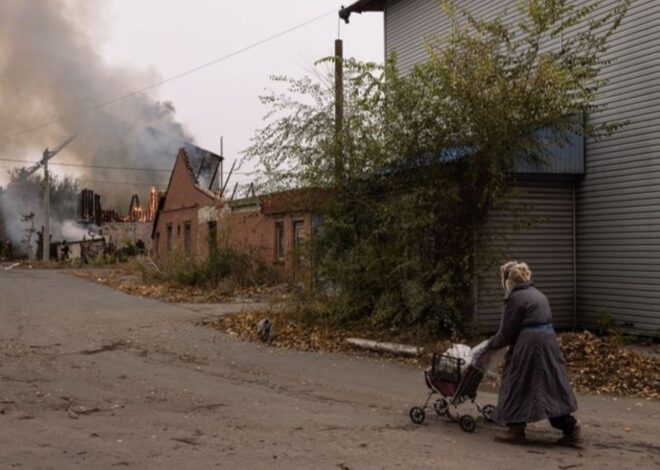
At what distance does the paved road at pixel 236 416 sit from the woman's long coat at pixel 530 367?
1.23ft

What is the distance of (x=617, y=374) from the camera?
33.9 ft

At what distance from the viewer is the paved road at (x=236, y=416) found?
6.19 metres

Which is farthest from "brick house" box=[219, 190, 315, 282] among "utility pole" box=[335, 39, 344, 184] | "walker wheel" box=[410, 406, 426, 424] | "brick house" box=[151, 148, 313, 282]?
"walker wheel" box=[410, 406, 426, 424]

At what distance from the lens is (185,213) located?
38.0 metres

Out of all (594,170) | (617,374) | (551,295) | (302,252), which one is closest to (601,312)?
(551,295)

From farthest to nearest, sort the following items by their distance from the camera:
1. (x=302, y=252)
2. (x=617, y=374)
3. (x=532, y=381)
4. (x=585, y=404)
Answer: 1. (x=302, y=252)
2. (x=617, y=374)
3. (x=585, y=404)
4. (x=532, y=381)

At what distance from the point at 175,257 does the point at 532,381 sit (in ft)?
71.1

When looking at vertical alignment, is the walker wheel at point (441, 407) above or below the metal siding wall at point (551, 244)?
below

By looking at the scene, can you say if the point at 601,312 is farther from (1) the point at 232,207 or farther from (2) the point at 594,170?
(1) the point at 232,207

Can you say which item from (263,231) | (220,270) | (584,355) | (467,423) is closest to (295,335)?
(584,355)

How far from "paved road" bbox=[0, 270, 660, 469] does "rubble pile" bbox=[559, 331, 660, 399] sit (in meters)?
0.64

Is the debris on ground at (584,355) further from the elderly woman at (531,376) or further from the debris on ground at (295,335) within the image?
the elderly woman at (531,376)

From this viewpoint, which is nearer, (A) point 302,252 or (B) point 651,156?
(B) point 651,156

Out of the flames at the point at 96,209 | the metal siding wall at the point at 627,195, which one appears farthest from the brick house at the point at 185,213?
the flames at the point at 96,209
